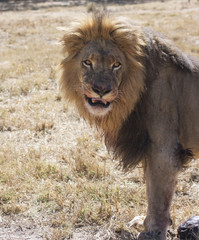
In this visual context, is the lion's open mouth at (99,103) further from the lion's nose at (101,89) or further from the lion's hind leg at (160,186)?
the lion's hind leg at (160,186)

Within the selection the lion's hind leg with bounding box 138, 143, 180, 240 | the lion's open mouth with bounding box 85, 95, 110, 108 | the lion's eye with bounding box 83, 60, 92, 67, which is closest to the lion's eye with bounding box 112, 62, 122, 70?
the lion's eye with bounding box 83, 60, 92, 67

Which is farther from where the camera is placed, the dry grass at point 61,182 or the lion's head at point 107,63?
the dry grass at point 61,182

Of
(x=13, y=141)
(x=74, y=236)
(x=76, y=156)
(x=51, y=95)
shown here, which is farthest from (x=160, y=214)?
(x=51, y=95)

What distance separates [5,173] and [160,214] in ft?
7.10

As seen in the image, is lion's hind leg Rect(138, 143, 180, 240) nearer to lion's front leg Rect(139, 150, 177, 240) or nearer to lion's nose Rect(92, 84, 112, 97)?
lion's front leg Rect(139, 150, 177, 240)

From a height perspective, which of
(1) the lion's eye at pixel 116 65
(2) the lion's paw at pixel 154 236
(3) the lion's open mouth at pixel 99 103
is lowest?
(2) the lion's paw at pixel 154 236

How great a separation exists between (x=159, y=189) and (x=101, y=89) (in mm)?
1018

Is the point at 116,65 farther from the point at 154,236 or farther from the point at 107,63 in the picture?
the point at 154,236

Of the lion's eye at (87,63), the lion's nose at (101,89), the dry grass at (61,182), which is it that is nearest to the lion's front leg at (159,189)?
the dry grass at (61,182)

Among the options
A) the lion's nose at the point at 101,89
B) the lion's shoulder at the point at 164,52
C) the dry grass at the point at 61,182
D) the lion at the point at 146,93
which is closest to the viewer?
the lion's nose at the point at 101,89

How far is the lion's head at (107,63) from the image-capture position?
314cm

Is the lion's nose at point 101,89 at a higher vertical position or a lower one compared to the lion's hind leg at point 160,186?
higher

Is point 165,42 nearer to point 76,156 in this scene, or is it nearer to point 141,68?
point 141,68

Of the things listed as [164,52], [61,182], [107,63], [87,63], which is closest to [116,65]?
[107,63]
